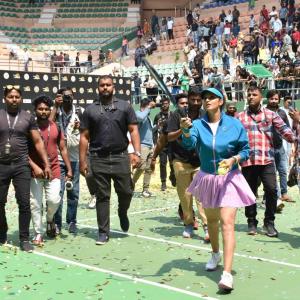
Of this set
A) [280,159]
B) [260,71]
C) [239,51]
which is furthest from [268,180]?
[239,51]

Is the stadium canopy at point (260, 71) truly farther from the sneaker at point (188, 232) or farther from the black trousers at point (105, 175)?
the black trousers at point (105, 175)

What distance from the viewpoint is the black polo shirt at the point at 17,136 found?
7.24 metres

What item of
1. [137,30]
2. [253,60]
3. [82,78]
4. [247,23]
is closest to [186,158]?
[82,78]

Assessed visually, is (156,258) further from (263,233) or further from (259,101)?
(259,101)

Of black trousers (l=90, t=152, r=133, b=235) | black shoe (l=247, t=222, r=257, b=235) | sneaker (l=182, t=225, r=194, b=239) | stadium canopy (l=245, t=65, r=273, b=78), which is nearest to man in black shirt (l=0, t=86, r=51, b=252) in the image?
black trousers (l=90, t=152, r=133, b=235)

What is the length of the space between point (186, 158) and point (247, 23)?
24.3 metres

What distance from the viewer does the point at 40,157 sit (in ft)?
24.7

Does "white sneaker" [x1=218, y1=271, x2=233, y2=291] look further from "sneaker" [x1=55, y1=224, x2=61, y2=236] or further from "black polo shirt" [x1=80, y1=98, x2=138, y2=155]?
"sneaker" [x1=55, y1=224, x2=61, y2=236]

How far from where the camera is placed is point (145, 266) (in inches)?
260

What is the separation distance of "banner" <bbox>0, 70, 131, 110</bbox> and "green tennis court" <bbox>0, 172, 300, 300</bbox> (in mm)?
11867

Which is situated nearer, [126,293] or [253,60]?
[126,293]

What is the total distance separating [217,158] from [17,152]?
2.45m

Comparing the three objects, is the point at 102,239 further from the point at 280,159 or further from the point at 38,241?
the point at 280,159

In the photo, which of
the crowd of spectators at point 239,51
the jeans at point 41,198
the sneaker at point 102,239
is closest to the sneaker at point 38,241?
the jeans at point 41,198
